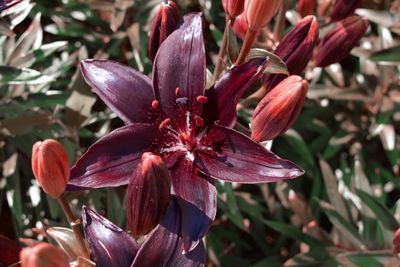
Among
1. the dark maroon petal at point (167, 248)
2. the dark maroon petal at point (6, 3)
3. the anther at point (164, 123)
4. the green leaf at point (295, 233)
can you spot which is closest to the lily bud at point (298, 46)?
the anther at point (164, 123)

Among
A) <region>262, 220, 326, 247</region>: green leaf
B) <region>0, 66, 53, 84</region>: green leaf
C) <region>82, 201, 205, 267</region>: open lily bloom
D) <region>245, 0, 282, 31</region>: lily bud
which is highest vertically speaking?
<region>245, 0, 282, 31</region>: lily bud

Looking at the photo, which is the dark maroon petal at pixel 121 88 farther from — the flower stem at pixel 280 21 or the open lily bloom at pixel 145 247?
the flower stem at pixel 280 21

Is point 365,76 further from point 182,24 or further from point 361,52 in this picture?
point 182,24

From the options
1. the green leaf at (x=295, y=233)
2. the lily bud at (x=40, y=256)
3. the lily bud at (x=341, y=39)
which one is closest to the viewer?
the lily bud at (x=40, y=256)

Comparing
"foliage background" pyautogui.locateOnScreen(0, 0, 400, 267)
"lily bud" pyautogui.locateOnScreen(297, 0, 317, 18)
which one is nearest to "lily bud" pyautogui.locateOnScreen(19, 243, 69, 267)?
"foliage background" pyautogui.locateOnScreen(0, 0, 400, 267)

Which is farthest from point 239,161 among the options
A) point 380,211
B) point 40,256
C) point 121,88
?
point 380,211

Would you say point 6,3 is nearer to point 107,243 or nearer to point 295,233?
point 107,243

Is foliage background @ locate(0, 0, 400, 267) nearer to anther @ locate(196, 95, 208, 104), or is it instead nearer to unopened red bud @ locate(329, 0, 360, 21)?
unopened red bud @ locate(329, 0, 360, 21)
